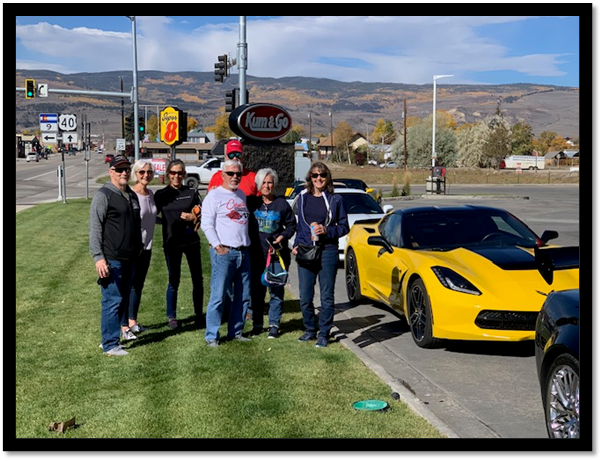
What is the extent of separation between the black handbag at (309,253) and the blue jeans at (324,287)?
2.6 inches

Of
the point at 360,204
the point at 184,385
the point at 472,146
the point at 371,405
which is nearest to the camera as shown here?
the point at 371,405

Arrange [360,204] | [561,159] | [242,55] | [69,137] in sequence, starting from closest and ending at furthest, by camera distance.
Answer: [360,204] < [242,55] < [69,137] < [561,159]

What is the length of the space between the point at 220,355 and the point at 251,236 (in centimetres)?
156

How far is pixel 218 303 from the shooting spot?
805cm

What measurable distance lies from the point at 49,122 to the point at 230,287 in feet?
84.5

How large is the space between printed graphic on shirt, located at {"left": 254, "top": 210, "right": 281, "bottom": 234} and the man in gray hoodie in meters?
1.43

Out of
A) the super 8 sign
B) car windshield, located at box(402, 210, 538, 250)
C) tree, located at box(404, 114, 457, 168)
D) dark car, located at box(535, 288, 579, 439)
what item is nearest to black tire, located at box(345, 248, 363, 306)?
car windshield, located at box(402, 210, 538, 250)

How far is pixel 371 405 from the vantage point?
595 cm

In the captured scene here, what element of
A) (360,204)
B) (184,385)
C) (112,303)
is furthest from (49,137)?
(184,385)

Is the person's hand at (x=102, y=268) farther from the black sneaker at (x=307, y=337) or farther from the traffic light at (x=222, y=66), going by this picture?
the traffic light at (x=222, y=66)

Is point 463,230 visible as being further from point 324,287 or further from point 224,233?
point 224,233

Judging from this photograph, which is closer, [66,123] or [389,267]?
[389,267]

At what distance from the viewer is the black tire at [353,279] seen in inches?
428
